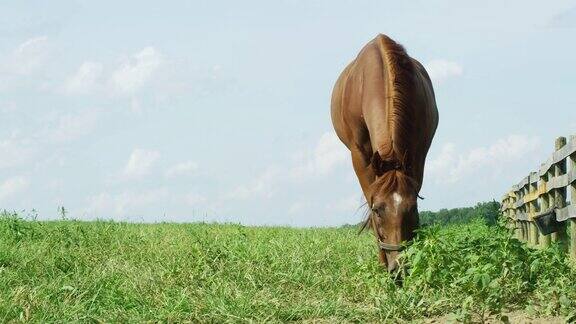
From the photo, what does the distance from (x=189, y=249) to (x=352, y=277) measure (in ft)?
8.54

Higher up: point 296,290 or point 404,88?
point 404,88

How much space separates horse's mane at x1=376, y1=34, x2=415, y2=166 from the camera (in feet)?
22.4

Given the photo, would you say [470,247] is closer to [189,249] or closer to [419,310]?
[419,310]

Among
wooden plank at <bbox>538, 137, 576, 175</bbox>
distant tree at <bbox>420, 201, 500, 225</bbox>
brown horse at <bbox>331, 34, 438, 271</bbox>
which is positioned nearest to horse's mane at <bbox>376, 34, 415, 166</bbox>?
brown horse at <bbox>331, 34, 438, 271</bbox>

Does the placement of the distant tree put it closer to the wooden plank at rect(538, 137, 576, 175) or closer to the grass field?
the wooden plank at rect(538, 137, 576, 175)

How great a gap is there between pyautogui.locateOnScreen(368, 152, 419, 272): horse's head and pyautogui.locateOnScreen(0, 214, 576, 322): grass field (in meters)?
0.20

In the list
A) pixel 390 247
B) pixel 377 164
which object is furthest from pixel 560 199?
pixel 390 247

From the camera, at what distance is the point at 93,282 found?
6.59m

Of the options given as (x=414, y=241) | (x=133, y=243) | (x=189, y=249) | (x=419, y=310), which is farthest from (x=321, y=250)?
(x=419, y=310)

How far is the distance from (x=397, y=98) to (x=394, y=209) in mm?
1599

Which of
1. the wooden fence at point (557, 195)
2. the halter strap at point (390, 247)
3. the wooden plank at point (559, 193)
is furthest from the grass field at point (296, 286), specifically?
the wooden plank at point (559, 193)

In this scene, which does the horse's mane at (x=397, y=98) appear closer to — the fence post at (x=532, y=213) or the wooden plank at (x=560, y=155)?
the wooden plank at (x=560, y=155)

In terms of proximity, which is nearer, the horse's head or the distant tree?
the horse's head

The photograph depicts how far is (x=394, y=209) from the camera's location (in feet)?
20.6
